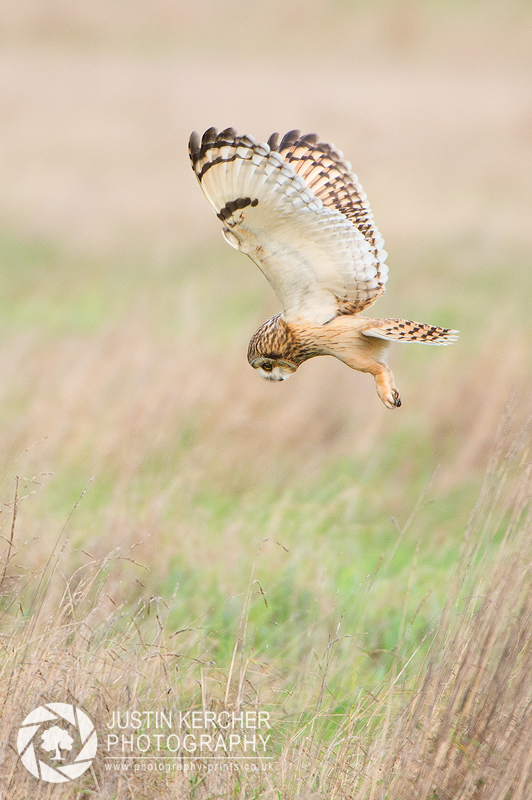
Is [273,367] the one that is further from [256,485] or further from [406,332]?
[256,485]

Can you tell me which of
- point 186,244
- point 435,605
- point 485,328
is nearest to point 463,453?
point 435,605

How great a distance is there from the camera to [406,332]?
8.23ft

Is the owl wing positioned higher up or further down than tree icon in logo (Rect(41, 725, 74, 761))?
higher up

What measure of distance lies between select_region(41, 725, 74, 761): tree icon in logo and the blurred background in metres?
0.50

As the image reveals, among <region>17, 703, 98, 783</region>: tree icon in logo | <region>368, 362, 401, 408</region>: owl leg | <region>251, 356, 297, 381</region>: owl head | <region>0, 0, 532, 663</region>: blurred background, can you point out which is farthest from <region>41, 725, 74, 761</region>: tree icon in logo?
<region>368, 362, 401, 408</region>: owl leg

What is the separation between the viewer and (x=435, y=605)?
4645 mm

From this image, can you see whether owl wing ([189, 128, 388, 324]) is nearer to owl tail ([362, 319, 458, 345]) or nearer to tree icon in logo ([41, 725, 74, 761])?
owl tail ([362, 319, 458, 345])

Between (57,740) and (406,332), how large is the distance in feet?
5.22

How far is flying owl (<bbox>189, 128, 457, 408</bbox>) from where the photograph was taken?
2439 mm

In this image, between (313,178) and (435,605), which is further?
(435,605)

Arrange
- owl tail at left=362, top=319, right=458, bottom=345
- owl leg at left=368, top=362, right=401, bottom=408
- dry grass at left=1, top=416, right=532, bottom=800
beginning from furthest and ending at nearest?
dry grass at left=1, top=416, right=532, bottom=800
owl tail at left=362, top=319, right=458, bottom=345
owl leg at left=368, top=362, right=401, bottom=408

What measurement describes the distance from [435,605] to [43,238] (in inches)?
386

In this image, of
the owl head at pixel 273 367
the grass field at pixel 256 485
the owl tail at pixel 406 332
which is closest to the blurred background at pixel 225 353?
the grass field at pixel 256 485

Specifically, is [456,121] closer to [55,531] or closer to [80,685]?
[55,531]
